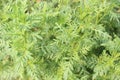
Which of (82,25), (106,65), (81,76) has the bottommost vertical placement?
(81,76)

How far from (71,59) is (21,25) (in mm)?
535

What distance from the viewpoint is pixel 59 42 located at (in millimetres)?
2432

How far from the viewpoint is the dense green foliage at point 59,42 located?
90.7 inches

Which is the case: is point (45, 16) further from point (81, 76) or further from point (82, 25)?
point (81, 76)

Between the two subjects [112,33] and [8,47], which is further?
[112,33]

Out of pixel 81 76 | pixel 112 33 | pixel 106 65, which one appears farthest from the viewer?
pixel 112 33

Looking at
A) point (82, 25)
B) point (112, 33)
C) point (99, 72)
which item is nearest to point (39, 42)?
point (82, 25)

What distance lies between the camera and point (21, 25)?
226 cm

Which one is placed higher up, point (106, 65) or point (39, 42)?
point (39, 42)

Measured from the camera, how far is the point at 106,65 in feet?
7.92

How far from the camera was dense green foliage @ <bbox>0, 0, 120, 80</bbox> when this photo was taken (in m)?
2.30

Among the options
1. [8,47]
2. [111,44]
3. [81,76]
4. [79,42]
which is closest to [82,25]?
[79,42]

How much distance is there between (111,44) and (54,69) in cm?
58

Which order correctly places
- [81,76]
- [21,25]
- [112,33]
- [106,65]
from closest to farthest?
[21,25]
[106,65]
[81,76]
[112,33]
